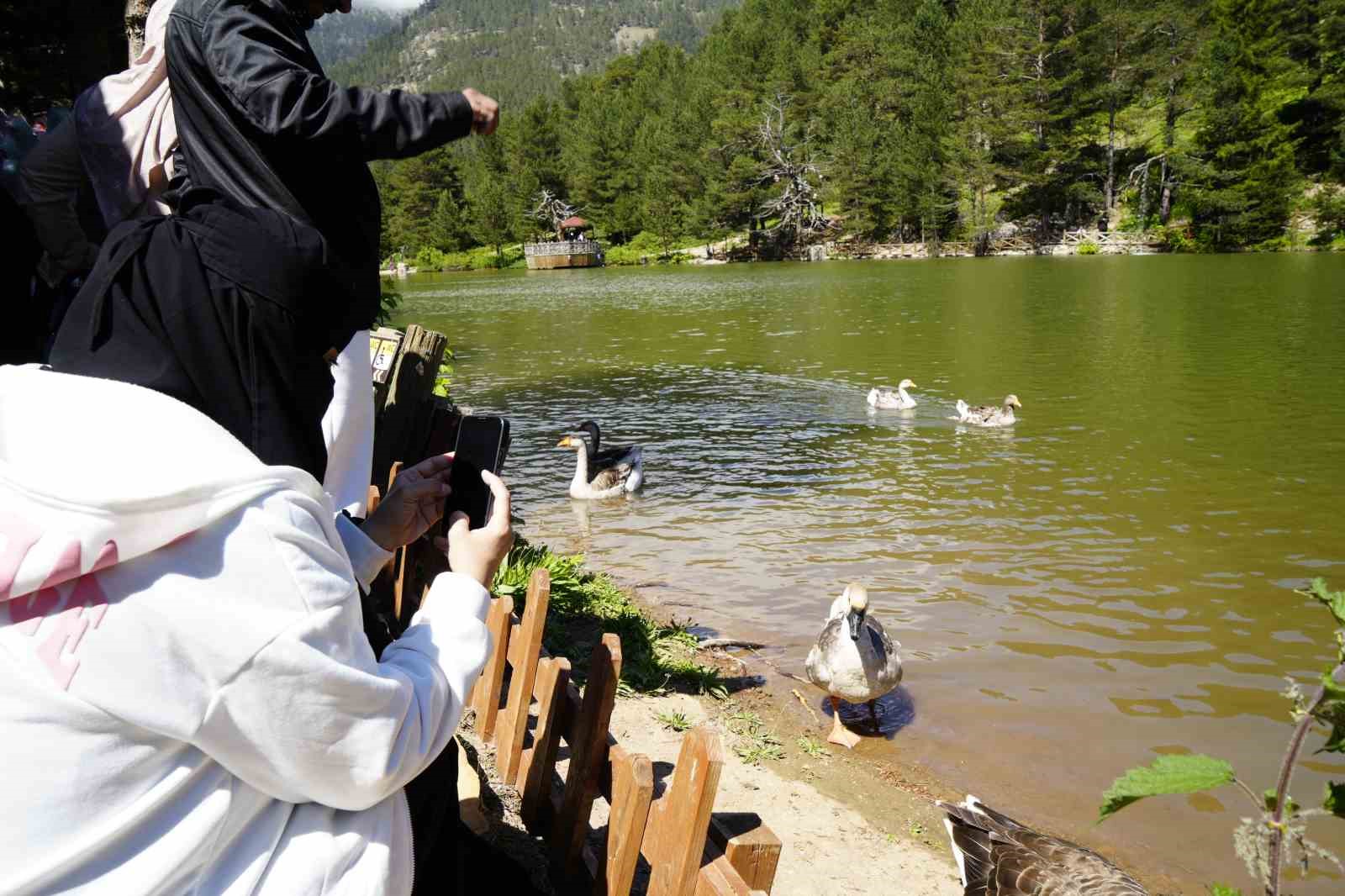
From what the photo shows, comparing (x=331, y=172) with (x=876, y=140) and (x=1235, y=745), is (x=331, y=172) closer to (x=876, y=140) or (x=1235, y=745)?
(x=1235, y=745)

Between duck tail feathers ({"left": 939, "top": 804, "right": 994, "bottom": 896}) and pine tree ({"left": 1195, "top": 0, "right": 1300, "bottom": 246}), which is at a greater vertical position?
pine tree ({"left": 1195, "top": 0, "right": 1300, "bottom": 246})

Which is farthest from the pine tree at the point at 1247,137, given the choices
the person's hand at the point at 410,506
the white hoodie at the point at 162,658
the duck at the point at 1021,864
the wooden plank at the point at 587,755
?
the white hoodie at the point at 162,658

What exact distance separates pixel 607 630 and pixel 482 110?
153 inches

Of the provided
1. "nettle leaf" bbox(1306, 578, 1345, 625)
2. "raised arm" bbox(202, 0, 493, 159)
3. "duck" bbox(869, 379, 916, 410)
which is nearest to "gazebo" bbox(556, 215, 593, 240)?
"duck" bbox(869, 379, 916, 410)

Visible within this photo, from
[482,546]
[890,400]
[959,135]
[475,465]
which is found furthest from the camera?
[959,135]

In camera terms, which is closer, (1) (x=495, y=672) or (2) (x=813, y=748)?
(1) (x=495, y=672)

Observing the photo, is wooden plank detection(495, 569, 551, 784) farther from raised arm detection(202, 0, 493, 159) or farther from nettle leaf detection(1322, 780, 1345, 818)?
nettle leaf detection(1322, 780, 1345, 818)

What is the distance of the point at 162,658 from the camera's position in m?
1.08

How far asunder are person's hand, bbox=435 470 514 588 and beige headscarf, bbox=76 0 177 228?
1901mm

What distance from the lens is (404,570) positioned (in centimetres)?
432

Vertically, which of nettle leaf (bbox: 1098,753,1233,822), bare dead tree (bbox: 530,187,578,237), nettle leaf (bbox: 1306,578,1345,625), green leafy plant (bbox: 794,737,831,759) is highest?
bare dead tree (bbox: 530,187,578,237)

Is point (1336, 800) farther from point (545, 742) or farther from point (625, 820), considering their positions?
point (545, 742)

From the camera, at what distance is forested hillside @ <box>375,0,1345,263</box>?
45.8m

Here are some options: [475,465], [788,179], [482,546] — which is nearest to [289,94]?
[475,465]
